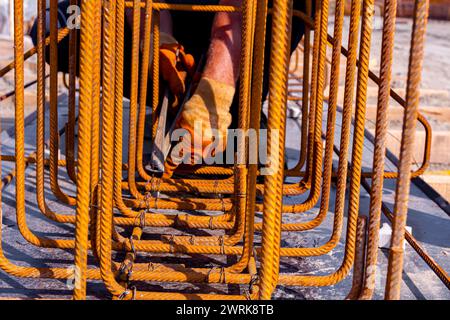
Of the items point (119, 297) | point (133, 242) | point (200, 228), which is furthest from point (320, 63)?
point (119, 297)

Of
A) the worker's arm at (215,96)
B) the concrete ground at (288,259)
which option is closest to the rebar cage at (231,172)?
the concrete ground at (288,259)

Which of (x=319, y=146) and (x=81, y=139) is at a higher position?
(x=81, y=139)

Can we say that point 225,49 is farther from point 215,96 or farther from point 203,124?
point 203,124

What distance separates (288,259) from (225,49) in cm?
93

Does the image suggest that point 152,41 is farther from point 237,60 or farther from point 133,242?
point 133,242

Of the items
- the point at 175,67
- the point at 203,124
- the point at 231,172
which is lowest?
the point at 231,172

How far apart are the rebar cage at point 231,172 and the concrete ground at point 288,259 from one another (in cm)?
5

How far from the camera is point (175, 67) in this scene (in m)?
2.74

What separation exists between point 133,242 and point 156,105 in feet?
2.70

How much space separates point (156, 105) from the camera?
2.68m

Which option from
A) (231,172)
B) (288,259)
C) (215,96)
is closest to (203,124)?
(215,96)

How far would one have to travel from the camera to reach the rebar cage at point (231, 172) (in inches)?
50.2

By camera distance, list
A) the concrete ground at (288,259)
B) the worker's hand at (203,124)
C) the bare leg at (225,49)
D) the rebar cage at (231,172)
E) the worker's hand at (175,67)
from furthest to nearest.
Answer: the worker's hand at (175,67), the bare leg at (225,49), the worker's hand at (203,124), the concrete ground at (288,259), the rebar cage at (231,172)

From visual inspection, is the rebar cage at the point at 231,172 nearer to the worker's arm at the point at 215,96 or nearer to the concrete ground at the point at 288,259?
the concrete ground at the point at 288,259
